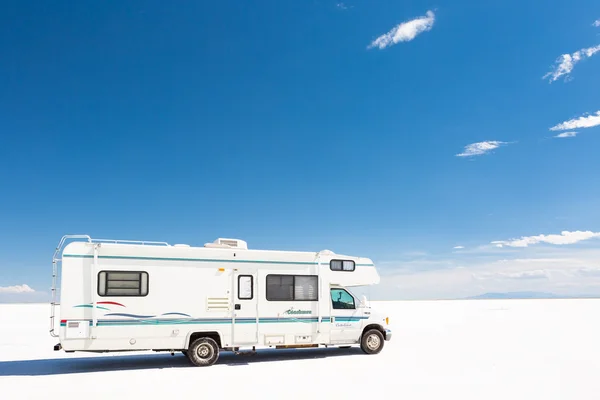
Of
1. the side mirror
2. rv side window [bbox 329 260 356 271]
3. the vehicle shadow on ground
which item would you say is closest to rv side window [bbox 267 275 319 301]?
rv side window [bbox 329 260 356 271]

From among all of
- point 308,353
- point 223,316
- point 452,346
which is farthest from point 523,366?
point 223,316

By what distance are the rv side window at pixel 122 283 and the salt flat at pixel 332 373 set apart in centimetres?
184

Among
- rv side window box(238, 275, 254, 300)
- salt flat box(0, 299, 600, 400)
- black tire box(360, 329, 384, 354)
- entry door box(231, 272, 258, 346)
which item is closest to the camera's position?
salt flat box(0, 299, 600, 400)

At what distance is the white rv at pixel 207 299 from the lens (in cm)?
1221

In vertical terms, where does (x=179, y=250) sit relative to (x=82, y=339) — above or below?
above

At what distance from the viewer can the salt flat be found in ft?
31.9

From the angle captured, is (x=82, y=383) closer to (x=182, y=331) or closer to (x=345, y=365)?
(x=182, y=331)

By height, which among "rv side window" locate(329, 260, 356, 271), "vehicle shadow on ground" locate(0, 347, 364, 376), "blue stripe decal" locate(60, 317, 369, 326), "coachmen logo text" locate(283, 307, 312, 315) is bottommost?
"vehicle shadow on ground" locate(0, 347, 364, 376)

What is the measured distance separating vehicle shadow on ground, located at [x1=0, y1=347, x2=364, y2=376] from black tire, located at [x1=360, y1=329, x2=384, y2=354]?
37 centimetres

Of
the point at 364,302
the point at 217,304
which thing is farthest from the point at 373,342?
the point at 217,304

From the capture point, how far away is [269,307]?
13805 millimetres

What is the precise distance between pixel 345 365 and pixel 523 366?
4.33 meters

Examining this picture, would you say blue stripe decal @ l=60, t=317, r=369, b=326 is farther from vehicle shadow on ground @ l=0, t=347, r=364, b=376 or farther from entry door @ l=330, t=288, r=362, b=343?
vehicle shadow on ground @ l=0, t=347, r=364, b=376

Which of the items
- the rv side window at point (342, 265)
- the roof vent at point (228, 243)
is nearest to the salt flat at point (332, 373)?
the rv side window at point (342, 265)
